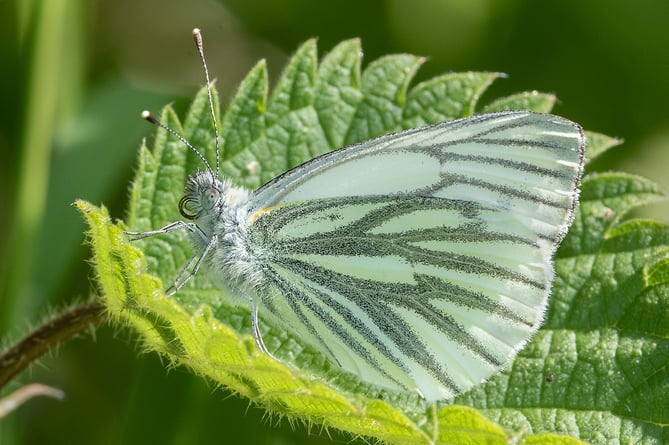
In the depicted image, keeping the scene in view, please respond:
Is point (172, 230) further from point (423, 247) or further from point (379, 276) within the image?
point (423, 247)

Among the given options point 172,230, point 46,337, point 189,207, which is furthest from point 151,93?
point 46,337

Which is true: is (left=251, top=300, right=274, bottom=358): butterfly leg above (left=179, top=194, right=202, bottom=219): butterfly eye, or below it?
below

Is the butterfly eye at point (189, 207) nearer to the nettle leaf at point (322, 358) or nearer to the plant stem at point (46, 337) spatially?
the nettle leaf at point (322, 358)

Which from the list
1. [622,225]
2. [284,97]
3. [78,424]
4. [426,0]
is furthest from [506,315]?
[426,0]

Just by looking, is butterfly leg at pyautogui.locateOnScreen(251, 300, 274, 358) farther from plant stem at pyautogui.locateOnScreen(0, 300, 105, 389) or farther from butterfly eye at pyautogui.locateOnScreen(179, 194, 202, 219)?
plant stem at pyautogui.locateOnScreen(0, 300, 105, 389)

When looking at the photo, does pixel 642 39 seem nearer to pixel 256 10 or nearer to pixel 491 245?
pixel 256 10

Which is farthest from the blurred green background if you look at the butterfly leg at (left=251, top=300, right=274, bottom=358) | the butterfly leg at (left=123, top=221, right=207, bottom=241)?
the butterfly leg at (left=123, top=221, right=207, bottom=241)

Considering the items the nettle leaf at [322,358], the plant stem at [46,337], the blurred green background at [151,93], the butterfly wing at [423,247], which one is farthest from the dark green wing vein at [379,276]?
the blurred green background at [151,93]
